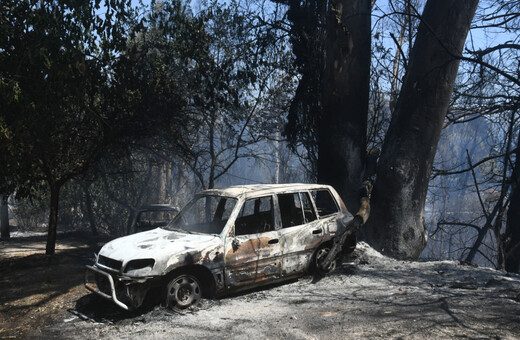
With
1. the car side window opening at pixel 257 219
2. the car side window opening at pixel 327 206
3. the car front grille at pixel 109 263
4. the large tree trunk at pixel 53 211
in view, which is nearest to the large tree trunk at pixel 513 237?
the car side window opening at pixel 327 206

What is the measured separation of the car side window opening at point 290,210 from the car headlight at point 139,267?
2.17m

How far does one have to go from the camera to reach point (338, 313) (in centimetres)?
514

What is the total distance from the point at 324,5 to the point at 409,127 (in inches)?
205

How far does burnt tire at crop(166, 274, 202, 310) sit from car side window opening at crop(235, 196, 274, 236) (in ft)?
3.07

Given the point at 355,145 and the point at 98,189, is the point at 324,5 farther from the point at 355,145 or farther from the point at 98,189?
the point at 98,189

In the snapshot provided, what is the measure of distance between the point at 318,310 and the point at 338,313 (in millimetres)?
288

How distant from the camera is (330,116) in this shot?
973 cm

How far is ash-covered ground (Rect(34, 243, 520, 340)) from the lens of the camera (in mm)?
4504

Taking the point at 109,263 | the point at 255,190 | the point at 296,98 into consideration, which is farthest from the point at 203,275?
the point at 296,98

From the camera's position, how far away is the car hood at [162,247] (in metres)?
5.23

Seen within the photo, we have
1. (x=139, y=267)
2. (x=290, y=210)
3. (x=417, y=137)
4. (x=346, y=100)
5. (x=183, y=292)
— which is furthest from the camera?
(x=346, y=100)

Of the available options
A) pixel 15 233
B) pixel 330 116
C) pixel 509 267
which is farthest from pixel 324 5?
pixel 15 233

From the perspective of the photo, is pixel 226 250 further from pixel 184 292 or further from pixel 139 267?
pixel 139 267

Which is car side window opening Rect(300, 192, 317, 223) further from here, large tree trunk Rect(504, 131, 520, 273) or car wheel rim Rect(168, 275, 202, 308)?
large tree trunk Rect(504, 131, 520, 273)
